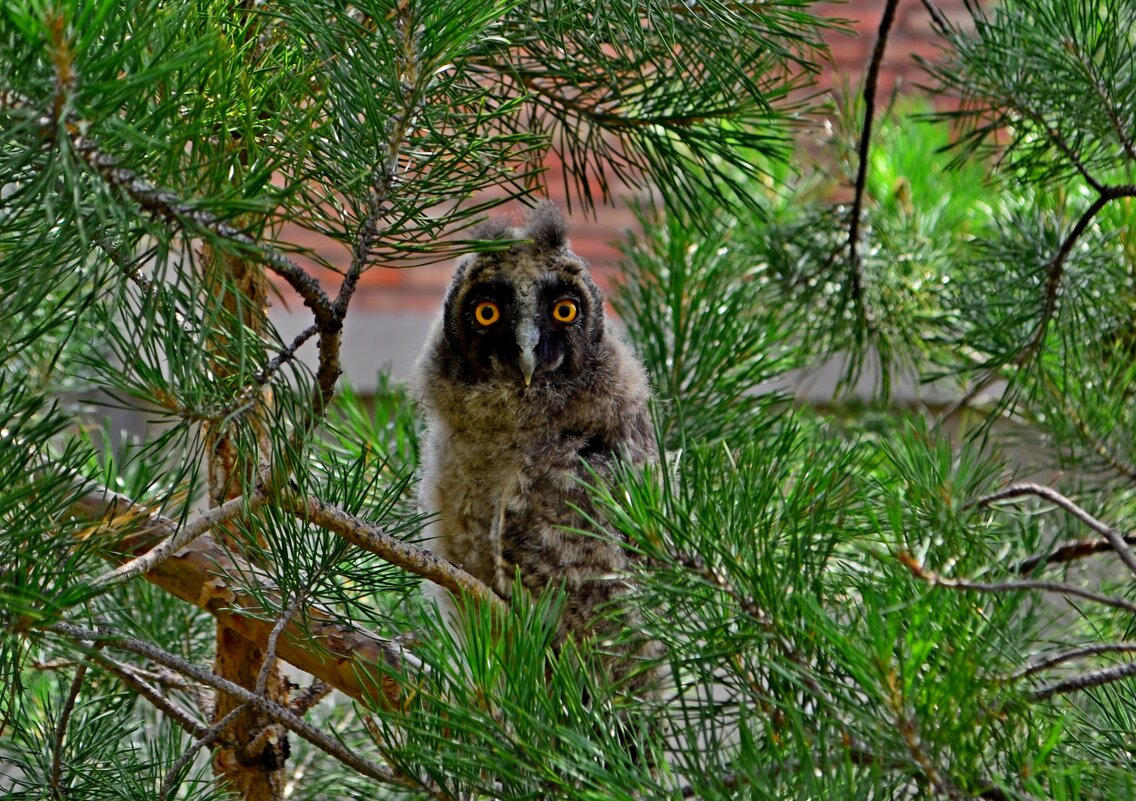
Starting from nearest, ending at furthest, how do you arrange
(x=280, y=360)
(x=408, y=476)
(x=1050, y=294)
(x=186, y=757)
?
(x=280, y=360), (x=186, y=757), (x=408, y=476), (x=1050, y=294)

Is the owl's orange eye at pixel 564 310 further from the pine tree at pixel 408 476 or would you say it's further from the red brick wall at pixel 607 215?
the red brick wall at pixel 607 215

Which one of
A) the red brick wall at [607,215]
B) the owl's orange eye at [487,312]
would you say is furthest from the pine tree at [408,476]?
the red brick wall at [607,215]

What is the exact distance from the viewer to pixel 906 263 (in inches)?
66.1

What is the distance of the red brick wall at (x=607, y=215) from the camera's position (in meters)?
3.55

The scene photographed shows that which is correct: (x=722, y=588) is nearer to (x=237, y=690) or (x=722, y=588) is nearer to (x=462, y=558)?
(x=237, y=690)

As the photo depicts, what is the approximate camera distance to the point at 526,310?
133 centimetres

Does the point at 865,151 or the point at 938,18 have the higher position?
the point at 938,18

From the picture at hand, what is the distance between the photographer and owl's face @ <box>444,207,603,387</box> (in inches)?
52.7

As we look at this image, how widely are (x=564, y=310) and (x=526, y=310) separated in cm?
6

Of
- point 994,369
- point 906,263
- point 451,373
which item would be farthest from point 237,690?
point 906,263

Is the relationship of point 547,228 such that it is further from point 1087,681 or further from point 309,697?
point 1087,681

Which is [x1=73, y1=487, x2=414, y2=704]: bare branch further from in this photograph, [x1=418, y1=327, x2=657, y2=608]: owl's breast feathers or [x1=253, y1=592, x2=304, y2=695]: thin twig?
[x1=418, y1=327, x2=657, y2=608]: owl's breast feathers

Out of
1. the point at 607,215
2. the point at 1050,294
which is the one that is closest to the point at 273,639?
the point at 1050,294

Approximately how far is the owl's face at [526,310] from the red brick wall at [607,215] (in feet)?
6.72
